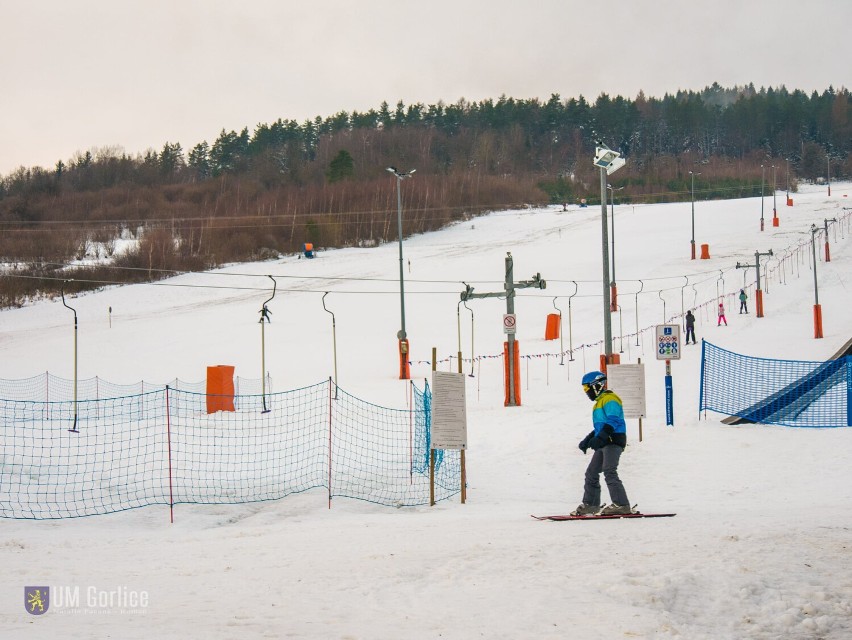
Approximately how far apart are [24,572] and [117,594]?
174 centimetres

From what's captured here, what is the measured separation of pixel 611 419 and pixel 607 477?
69cm

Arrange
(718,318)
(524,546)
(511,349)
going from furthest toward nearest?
(718,318), (511,349), (524,546)

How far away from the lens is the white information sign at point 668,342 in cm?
1869

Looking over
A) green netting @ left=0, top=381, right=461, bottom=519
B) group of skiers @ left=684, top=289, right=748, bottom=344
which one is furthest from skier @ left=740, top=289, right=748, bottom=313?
green netting @ left=0, top=381, right=461, bottom=519

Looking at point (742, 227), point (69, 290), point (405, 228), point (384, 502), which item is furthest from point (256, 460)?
point (405, 228)

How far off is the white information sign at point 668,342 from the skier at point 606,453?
8.61 meters

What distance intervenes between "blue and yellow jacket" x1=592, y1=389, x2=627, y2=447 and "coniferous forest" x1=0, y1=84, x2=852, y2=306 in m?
51.3

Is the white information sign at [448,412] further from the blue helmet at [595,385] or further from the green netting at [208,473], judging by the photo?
the blue helmet at [595,385]

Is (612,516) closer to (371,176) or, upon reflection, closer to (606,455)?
(606,455)

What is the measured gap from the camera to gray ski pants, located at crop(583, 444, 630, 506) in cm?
1020

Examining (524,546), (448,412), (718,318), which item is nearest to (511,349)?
(448,412)

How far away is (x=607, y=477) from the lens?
33.6ft

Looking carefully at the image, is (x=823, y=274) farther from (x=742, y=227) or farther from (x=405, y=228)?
(x=405, y=228)

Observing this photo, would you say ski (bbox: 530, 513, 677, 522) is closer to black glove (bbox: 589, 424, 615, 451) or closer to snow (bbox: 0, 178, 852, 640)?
snow (bbox: 0, 178, 852, 640)
